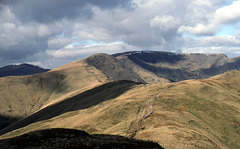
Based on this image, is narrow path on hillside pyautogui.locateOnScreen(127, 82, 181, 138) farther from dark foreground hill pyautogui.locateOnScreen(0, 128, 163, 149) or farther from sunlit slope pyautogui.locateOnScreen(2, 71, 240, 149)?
dark foreground hill pyautogui.locateOnScreen(0, 128, 163, 149)

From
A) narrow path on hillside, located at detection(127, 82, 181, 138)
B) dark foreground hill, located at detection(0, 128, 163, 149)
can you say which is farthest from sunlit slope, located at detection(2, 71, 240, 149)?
dark foreground hill, located at detection(0, 128, 163, 149)

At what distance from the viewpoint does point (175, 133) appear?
58000 mm

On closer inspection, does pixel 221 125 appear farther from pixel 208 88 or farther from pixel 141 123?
pixel 208 88

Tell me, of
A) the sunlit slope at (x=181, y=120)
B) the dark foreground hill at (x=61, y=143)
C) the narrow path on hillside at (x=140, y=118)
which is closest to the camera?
the dark foreground hill at (x=61, y=143)

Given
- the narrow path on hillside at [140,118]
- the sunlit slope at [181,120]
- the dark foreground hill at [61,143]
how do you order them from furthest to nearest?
the narrow path on hillside at [140,118] < the sunlit slope at [181,120] < the dark foreground hill at [61,143]

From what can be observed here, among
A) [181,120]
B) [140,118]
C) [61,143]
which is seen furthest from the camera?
[140,118]

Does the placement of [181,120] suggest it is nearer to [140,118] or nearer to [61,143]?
[140,118]

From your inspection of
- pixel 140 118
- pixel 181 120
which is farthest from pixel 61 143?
pixel 181 120

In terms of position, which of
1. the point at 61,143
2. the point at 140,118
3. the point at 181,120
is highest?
the point at 61,143

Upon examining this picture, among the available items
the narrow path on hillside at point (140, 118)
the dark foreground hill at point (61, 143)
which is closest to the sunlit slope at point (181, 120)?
the narrow path on hillside at point (140, 118)

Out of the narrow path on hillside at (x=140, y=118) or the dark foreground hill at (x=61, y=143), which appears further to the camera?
the narrow path on hillside at (x=140, y=118)

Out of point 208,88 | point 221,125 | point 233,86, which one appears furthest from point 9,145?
point 233,86

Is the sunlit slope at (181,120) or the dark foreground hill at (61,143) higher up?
the dark foreground hill at (61,143)

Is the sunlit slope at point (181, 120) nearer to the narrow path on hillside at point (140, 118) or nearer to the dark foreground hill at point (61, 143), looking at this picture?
the narrow path on hillside at point (140, 118)
